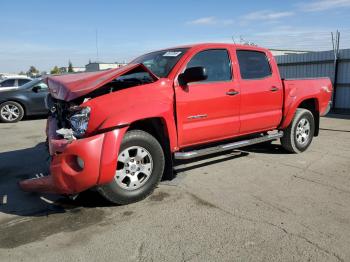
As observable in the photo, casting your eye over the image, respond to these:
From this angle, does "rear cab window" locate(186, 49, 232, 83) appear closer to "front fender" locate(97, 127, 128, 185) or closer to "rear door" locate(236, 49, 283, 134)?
"rear door" locate(236, 49, 283, 134)

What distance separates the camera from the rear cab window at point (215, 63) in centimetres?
504

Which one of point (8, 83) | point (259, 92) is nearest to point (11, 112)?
point (8, 83)

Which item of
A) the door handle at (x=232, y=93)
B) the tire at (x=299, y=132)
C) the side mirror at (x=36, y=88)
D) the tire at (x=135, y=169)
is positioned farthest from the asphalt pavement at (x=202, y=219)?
the side mirror at (x=36, y=88)

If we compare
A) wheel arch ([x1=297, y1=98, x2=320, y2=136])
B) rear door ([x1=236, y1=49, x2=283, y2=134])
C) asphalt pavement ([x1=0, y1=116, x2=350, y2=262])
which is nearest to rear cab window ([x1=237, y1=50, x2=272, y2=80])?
rear door ([x1=236, y1=49, x2=283, y2=134])

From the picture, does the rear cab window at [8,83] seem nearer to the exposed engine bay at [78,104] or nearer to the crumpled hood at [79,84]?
the exposed engine bay at [78,104]

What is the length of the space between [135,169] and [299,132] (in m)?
3.69

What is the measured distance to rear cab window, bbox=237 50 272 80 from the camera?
5609 millimetres

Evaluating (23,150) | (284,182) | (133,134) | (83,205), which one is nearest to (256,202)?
(284,182)

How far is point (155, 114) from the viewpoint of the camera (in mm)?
4312

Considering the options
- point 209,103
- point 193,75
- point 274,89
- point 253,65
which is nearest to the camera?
point 193,75

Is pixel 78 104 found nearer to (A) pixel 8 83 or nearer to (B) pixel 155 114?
(B) pixel 155 114

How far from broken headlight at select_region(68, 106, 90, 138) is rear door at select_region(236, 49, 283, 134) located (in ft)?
8.32

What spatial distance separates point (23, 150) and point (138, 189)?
4074mm

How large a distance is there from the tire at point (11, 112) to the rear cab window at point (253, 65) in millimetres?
9140
